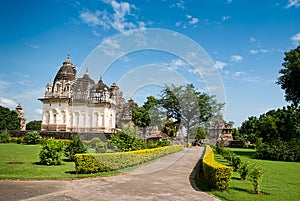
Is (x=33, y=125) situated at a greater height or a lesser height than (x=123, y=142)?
greater

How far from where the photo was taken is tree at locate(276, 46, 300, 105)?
1061 inches

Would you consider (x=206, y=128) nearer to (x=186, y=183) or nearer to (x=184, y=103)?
(x=184, y=103)

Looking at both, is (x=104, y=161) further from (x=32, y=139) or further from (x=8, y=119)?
(x=8, y=119)

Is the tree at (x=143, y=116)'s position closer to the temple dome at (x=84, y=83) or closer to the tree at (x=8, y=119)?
the temple dome at (x=84, y=83)

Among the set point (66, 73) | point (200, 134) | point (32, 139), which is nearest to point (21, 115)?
point (66, 73)

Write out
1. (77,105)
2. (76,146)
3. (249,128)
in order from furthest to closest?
(249,128) → (77,105) → (76,146)

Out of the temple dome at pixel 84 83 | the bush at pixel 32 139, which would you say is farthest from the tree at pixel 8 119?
the bush at pixel 32 139

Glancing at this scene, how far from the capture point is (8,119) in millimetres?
53531

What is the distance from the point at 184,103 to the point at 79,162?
37.8m

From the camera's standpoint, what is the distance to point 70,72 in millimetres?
40344

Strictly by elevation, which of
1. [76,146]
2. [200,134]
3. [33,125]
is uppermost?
[33,125]

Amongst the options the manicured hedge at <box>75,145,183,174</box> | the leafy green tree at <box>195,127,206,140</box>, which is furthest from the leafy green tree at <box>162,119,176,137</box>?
the manicured hedge at <box>75,145,183,174</box>

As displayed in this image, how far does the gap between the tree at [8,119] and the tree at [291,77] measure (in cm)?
5214

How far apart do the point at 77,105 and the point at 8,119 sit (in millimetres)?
25191
